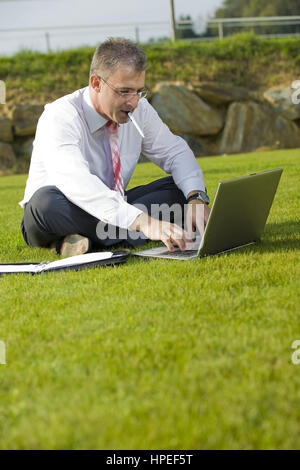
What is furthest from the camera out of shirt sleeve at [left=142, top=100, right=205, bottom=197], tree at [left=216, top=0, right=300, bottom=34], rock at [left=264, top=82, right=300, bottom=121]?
tree at [left=216, top=0, right=300, bottom=34]

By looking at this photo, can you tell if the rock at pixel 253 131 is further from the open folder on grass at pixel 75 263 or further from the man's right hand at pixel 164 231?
the man's right hand at pixel 164 231

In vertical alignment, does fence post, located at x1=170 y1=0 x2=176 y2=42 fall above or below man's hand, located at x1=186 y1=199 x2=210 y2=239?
below

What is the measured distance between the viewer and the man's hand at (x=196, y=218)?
392 centimetres

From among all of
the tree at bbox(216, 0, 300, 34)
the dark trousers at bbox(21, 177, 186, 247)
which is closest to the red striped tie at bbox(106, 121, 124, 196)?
the dark trousers at bbox(21, 177, 186, 247)

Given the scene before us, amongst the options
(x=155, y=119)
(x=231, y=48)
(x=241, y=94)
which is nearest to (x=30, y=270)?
(x=155, y=119)

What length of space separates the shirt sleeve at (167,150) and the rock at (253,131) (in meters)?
16.2

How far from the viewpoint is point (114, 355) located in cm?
231

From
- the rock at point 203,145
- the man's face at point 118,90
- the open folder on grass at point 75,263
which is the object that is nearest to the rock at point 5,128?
the rock at point 203,145

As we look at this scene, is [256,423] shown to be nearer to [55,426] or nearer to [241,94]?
[55,426]

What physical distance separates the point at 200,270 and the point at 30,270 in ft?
3.25

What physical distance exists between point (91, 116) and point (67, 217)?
67 cm

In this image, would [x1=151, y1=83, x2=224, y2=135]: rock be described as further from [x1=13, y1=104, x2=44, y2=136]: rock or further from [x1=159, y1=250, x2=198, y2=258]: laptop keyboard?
[x1=159, y1=250, x2=198, y2=258]: laptop keyboard

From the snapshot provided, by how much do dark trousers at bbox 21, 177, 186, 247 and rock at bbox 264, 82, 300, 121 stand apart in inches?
689

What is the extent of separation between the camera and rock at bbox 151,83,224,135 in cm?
2042
